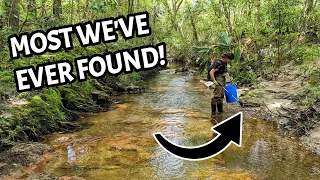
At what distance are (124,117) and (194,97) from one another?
4.41 metres

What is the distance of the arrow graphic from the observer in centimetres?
467

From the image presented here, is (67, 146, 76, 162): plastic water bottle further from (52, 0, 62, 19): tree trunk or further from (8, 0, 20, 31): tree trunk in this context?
(52, 0, 62, 19): tree trunk

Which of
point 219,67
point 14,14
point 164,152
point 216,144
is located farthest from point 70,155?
point 14,14

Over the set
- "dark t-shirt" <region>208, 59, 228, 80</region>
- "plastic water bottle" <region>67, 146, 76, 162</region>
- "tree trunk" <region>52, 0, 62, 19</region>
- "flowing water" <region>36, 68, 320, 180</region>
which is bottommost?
"flowing water" <region>36, 68, 320, 180</region>

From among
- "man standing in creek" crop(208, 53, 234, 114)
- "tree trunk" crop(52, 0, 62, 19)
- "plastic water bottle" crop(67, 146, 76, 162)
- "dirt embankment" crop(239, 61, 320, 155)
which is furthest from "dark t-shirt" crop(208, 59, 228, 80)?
"tree trunk" crop(52, 0, 62, 19)

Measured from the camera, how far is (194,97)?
12734 mm

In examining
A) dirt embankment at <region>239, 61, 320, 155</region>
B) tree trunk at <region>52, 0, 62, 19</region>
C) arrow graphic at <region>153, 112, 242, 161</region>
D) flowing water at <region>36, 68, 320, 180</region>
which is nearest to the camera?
arrow graphic at <region>153, 112, 242, 161</region>

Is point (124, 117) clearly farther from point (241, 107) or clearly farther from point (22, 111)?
point (241, 107)

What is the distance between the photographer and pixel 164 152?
19.8ft

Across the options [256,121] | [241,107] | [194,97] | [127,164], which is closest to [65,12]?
[194,97]

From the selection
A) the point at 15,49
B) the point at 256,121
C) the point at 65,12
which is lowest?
the point at 256,121

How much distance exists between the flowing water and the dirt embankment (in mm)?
366

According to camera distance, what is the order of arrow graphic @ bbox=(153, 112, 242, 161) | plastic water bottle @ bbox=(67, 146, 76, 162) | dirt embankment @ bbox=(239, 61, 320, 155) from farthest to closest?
dirt embankment @ bbox=(239, 61, 320, 155), plastic water bottle @ bbox=(67, 146, 76, 162), arrow graphic @ bbox=(153, 112, 242, 161)

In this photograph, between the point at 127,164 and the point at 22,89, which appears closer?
the point at 127,164
